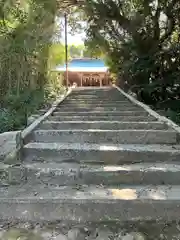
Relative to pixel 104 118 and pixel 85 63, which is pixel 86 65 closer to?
pixel 85 63

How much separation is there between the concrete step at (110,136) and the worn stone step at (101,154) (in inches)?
15.8

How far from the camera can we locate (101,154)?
3.82 meters

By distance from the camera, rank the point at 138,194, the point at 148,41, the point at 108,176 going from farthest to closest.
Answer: the point at 148,41, the point at 108,176, the point at 138,194

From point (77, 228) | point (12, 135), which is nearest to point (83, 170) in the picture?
point (77, 228)

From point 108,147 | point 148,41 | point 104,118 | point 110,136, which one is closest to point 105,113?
point 104,118

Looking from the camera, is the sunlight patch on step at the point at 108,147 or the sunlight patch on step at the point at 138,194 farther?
the sunlight patch on step at the point at 108,147

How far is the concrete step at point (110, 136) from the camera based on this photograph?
4.40m

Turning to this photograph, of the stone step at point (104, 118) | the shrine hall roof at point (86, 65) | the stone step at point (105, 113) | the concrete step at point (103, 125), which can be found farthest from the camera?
the shrine hall roof at point (86, 65)

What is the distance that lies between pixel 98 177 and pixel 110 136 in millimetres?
1187

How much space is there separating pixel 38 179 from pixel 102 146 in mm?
958

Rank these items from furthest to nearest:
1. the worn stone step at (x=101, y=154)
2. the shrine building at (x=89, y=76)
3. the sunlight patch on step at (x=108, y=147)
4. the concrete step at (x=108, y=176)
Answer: the shrine building at (x=89, y=76) → the sunlight patch on step at (x=108, y=147) → the worn stone step at (x=101, y=154) → the concrete step at (x=108, y=176)

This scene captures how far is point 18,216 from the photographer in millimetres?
2938

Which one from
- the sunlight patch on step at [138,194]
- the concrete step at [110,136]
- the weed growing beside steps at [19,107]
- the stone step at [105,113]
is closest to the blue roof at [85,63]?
the weed growing beside steps at [19,107]

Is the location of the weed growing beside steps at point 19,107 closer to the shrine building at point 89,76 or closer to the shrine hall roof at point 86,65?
the shrine building at point 89,76
